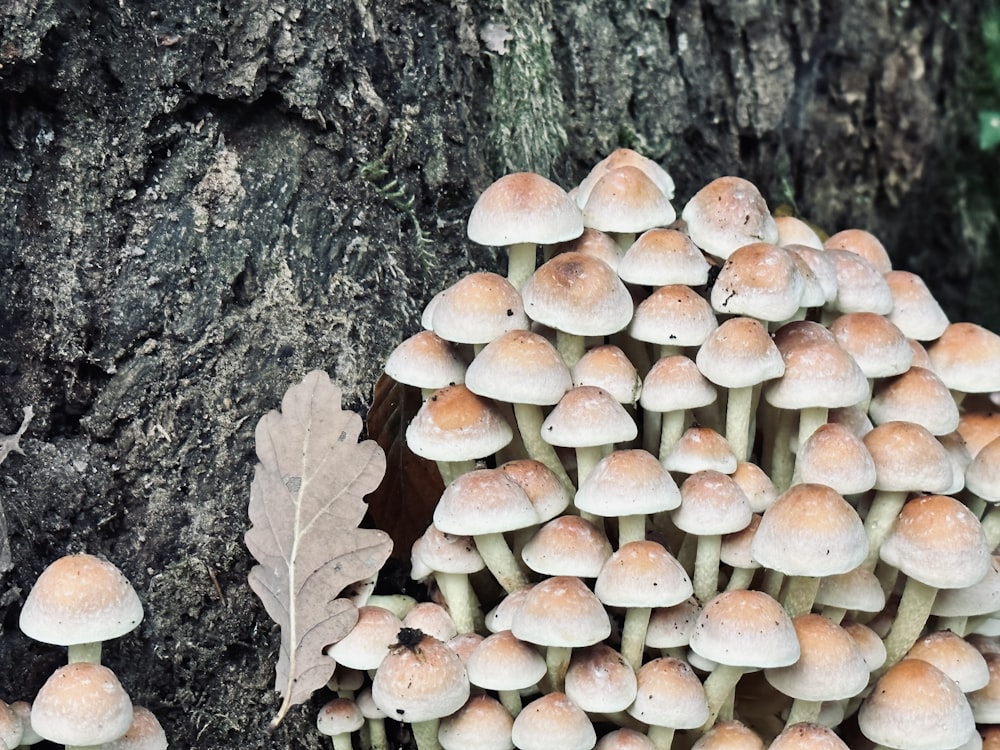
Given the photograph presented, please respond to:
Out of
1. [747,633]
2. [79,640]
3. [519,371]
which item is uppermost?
[519,371]

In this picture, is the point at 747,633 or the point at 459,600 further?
the point at 459,600

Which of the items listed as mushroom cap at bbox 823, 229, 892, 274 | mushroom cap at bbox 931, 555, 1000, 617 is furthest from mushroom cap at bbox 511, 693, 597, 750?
mushroom cap at bbox 823, 229, 892, 274

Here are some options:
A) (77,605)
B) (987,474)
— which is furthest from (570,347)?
(77,605)

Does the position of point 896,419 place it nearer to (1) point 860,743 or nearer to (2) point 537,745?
(1) point 860,743

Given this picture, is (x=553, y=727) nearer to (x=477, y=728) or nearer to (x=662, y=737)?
(x=477, y=728)

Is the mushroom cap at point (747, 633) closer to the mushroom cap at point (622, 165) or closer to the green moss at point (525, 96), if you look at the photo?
the mushroom cap at point (622, 165)

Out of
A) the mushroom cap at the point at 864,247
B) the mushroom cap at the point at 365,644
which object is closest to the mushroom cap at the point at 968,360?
the mushroom cap at the point at 864,247
